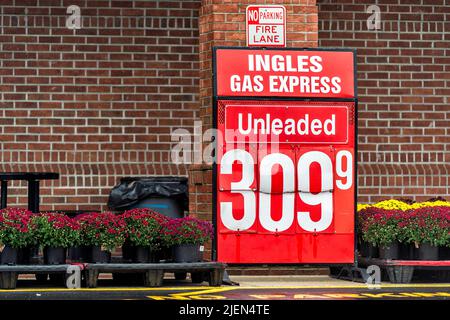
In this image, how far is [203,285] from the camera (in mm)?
15594

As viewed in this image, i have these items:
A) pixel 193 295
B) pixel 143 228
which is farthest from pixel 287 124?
pixel 193 295

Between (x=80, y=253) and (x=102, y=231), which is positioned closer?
(x=102, y=231)

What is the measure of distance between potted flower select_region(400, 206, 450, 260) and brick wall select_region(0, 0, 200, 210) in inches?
168

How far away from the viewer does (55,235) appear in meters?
14.8

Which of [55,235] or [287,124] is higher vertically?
[287,124]

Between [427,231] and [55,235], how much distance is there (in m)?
4.54

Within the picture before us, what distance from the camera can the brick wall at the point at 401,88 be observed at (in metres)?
19.5

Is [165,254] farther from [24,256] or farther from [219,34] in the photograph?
[219,34]

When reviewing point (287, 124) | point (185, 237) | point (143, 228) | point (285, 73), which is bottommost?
point (185, 237)

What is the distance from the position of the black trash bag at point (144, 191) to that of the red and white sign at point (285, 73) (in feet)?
9.29

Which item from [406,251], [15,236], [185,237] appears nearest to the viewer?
[15,236]

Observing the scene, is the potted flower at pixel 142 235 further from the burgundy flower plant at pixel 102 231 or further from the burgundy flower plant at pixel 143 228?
the burgundy flower plant at pixel 102 231

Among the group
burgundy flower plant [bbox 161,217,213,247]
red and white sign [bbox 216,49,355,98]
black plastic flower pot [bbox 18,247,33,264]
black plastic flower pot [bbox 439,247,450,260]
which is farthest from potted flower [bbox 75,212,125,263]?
black plastic flower pot [bbox 439,247,450,260]

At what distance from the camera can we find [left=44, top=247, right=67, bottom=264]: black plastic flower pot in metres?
14.9
